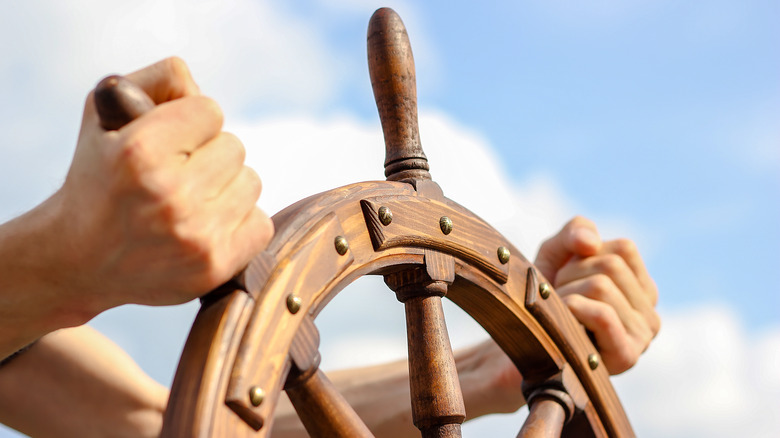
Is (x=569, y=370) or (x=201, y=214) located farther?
(x=569, y=370)

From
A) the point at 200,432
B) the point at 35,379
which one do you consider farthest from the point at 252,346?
the point at 35,379

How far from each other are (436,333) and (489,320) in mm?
119

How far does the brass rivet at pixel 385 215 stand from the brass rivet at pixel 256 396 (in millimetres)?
203

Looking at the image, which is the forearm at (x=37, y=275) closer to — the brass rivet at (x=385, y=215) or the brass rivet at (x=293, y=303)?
the brass rivet at (x=293, y=303)

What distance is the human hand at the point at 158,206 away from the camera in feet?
1.68

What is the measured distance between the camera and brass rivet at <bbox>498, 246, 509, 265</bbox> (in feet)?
2.85

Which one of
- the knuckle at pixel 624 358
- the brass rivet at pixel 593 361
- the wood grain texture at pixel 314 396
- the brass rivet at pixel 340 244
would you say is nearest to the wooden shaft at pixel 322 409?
the wood grain texture at pixel 314 396

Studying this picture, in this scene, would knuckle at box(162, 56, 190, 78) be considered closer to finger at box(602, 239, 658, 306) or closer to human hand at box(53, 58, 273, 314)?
human hand at box(53, 58, 273, 314)

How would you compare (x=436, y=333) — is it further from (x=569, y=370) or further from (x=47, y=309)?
(x=47, y=309)

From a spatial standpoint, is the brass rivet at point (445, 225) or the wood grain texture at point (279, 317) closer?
the wood grain texture at point (279, 317)

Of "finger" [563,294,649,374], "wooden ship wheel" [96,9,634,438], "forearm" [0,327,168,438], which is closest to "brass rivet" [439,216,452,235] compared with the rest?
"wooden ship wheel" [96,9,634,438]

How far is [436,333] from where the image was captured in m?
0.80

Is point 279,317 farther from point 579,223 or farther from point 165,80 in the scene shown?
point 579,223

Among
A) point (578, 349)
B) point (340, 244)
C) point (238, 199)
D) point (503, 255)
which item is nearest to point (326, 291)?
point (340, 244)
